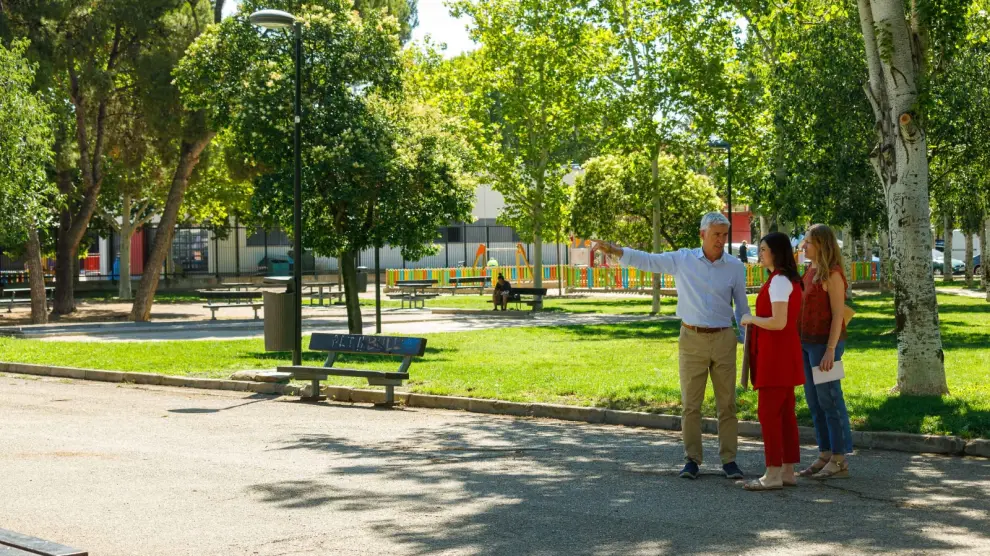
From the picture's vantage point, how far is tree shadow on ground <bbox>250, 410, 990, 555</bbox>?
21.7 ft

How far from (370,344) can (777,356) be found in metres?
7.46

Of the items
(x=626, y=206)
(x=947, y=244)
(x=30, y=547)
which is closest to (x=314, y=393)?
(x=30, y=547)

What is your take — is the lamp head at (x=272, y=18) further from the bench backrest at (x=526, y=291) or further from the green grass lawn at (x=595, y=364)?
the bench backrest at (x=526, y=291)

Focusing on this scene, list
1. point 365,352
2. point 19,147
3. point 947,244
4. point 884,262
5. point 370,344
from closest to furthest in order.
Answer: point 365,352 → point 370,344 → point 19,147 → point 884,262 → point 947,244

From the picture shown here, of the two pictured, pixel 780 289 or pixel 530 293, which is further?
pixel 530 293

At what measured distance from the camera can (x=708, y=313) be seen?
328 inches

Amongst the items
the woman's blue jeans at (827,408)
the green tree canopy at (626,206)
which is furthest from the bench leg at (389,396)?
the green tree canopy at (626,206)

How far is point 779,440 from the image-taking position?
8.20 meters

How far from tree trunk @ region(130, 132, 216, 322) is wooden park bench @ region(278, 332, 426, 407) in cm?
1805

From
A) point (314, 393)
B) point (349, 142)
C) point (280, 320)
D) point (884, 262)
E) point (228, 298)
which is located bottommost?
point (314, 393)

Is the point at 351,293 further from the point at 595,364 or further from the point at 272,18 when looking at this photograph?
the point at 272,18

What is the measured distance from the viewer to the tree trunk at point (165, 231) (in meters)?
31.9

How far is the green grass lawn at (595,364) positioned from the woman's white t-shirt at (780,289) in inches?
125

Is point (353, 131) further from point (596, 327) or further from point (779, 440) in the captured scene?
point (779, 440)
